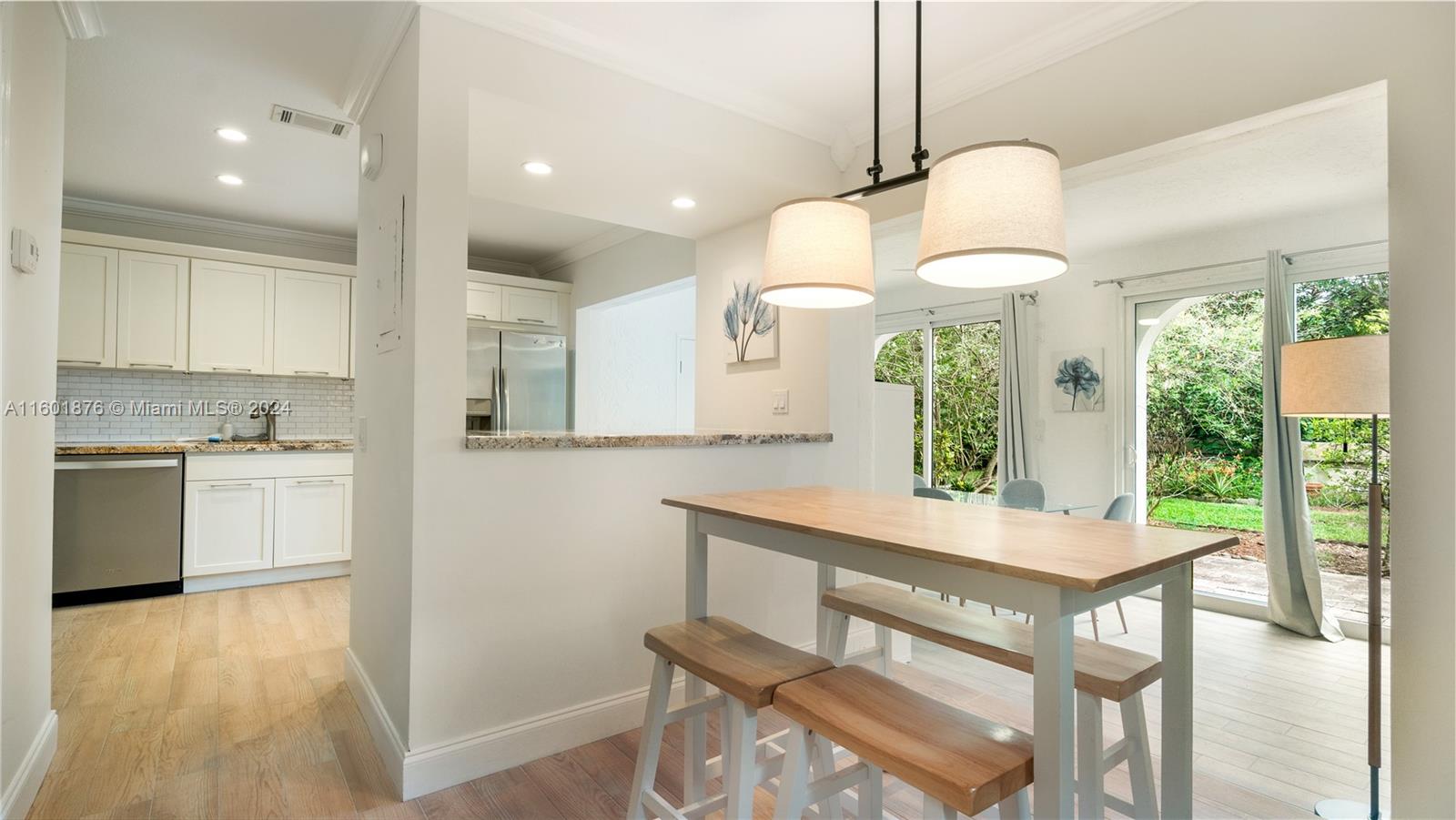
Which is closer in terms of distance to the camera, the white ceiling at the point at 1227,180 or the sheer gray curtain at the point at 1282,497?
the white ceiling at the point at 1227,180

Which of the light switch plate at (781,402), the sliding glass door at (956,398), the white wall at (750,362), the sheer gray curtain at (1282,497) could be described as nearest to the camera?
the white wall at (750,362)

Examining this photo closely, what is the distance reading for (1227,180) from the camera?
339cm

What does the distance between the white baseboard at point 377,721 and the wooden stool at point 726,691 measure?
80cm

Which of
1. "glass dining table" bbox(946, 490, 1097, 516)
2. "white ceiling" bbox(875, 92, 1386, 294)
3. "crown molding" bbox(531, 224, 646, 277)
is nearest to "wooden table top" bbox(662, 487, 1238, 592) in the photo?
"white ceiling" bbox(875, 92, 1386, 294)

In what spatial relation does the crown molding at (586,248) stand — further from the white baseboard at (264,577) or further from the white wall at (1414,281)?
the white wall at (1414,281)

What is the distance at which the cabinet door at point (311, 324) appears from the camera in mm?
4633

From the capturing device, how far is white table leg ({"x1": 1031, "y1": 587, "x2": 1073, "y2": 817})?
3.47 ft

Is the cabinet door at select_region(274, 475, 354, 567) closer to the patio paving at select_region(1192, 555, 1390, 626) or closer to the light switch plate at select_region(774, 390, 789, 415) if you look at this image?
the light switch plate at select_region(774, 390, 789, 415)

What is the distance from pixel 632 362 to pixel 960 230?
14.9 ft

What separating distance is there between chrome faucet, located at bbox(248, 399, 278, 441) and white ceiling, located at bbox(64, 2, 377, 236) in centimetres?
137

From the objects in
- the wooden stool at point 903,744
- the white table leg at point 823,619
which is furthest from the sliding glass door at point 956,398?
the wooden stool at point 903,744

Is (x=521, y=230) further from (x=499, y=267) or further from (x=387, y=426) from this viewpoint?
(x=387, y=426)

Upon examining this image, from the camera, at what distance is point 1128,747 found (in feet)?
5.18

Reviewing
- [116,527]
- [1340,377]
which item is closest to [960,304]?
[1340,377]
